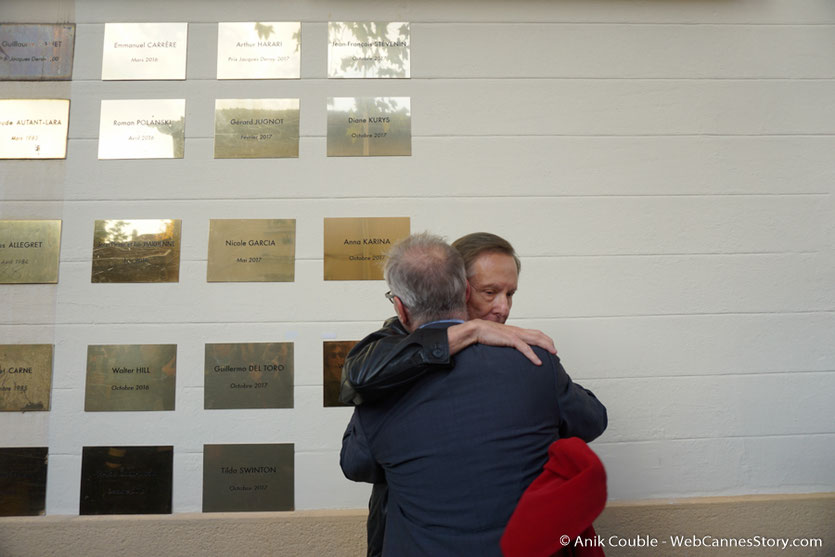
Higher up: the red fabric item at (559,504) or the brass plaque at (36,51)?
the brass plaque at (36,51)

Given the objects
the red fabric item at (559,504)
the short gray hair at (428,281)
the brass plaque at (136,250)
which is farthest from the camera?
the brass plaque at (136,250)

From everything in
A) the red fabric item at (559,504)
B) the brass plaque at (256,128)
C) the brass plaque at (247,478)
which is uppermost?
the brass plaque at (256,128)

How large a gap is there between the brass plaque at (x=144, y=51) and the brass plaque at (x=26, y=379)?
4.16 feet

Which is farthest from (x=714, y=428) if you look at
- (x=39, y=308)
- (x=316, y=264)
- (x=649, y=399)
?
(x=39, y=308)

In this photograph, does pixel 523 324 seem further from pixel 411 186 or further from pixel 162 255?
pixel 162 255

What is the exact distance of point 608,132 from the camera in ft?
7.58

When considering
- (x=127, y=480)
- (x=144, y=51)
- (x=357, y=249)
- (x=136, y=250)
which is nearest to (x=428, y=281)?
(x=357, y=249)

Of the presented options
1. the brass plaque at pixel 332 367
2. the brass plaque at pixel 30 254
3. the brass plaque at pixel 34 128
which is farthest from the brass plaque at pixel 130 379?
the brass plaque at pixel 34 128

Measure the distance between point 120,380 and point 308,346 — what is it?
0.81m

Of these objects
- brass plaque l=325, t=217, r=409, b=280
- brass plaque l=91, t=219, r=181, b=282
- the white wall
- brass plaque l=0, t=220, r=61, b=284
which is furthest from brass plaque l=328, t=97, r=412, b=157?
brass plaque l=0, t=220, r=61, b=284

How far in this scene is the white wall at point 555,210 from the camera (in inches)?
86.0

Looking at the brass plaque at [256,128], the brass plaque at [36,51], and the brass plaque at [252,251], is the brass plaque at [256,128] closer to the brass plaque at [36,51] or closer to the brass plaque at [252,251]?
the brass plaque at [252,251]

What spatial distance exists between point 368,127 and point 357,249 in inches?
21.7

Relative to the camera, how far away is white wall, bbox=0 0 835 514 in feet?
7.17
